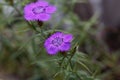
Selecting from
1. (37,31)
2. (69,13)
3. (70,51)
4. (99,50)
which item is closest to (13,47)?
(69,13)

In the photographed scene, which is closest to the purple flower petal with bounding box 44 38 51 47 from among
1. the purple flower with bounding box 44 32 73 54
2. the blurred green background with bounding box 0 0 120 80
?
the purple flower with bounding box 44 32 73 54

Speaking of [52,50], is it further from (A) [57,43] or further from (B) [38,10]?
(B) [38,10]

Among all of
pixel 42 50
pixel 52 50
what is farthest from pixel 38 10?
pixel 42 50

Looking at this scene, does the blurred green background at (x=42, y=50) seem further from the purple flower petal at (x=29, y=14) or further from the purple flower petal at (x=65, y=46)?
the purple flower petal at (x=65, y=46)

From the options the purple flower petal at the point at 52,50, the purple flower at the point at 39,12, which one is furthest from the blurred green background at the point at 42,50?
the purple flower petal at the point at 52,50

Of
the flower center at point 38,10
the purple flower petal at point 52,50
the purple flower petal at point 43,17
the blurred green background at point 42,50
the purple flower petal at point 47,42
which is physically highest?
the flower center at point 38,10

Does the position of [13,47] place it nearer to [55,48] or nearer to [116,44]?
[116,44]

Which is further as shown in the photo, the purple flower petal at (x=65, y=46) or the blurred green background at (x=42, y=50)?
the blurred green background at (x=42, y=50)
